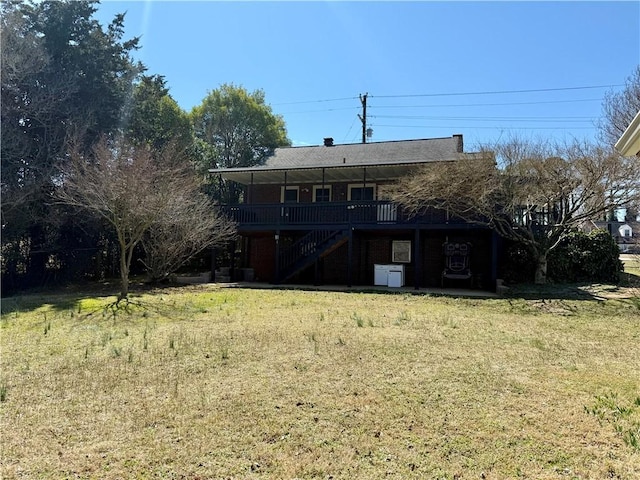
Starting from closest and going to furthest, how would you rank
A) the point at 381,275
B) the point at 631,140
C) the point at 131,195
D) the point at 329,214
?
the point at 631,140
the point at 131,195
the point at 381,275
the point at 329,214

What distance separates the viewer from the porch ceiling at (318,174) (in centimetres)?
1549

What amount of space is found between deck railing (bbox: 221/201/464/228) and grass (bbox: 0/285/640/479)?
687cm

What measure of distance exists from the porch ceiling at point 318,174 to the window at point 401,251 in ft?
8.74

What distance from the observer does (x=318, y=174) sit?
56.4ft

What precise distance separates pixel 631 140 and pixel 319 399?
3.74 m

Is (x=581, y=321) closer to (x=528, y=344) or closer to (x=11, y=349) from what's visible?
(x=528, y=344)

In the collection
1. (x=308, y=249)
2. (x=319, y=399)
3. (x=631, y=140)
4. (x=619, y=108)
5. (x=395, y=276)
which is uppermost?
(x=619, y=108)

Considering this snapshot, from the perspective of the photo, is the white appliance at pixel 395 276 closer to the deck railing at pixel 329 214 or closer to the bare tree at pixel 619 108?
the deck railing at pixel 329 214

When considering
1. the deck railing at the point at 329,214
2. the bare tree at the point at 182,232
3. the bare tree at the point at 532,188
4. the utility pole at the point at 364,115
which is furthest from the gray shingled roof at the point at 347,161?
the utility pole at the point at 364,115

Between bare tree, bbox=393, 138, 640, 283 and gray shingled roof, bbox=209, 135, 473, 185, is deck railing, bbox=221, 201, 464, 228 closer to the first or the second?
bare tree, bbox=393, 138, 640, 283

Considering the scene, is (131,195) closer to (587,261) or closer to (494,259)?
(494,259)

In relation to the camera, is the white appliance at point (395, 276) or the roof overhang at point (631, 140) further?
the white appliance at point (395, 276)

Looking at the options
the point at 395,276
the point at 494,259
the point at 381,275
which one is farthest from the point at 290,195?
the point at 494,259

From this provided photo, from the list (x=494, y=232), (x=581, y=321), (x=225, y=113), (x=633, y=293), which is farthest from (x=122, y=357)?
(x=225, y=113)
